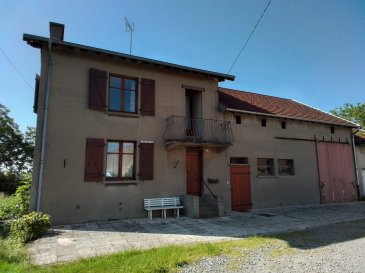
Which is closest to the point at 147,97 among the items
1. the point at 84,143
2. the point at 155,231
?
the point at 84,143

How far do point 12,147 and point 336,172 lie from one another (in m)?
34.0

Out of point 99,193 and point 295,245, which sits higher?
point 99,193

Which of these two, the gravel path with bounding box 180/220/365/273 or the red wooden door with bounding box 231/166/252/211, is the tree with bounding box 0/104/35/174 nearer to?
the red wooden door with bounding box 231/166/252/211

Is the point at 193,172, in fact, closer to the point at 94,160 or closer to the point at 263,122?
the point at 94,160

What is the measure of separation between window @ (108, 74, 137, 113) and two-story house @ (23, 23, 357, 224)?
43 mm

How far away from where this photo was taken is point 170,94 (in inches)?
483

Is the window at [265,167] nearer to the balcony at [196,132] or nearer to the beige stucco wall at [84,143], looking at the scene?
the balcony at [196,132]

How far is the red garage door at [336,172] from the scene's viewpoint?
16344mm

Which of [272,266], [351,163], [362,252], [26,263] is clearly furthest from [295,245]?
[351,163]

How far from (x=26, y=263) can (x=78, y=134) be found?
18.5 ft

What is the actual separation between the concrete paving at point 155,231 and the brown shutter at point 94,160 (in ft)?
5.62

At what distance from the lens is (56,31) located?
1079 cm

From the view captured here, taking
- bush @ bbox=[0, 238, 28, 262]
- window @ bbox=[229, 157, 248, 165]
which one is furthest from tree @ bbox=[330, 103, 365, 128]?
bush @ bbox=[0, 238, 28, 262]

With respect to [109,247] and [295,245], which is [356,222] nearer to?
[295,245]
